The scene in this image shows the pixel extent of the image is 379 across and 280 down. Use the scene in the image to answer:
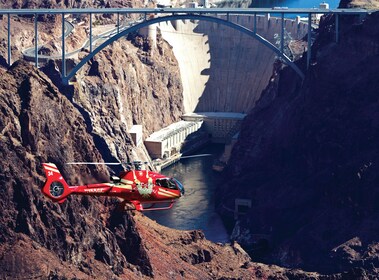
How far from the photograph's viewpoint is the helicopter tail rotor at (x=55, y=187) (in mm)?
116500

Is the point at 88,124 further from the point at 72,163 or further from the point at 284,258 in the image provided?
the point at 72,163

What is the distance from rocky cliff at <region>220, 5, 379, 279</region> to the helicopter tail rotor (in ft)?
121

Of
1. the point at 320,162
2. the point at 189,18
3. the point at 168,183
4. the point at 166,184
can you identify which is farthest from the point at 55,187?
the point at 189,18

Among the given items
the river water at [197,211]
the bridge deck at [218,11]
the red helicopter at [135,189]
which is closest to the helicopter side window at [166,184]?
the red helicopter at [135,189]

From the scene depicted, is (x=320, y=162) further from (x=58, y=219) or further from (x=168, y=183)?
(x=168, y=183)

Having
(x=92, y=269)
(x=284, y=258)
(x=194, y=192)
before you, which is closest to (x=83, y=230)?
(x=92, y=269)

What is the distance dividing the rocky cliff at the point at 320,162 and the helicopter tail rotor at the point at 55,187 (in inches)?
1454

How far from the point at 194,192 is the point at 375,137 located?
2248 cm

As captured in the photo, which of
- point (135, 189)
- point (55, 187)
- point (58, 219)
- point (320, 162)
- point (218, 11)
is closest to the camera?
point (135, 189)

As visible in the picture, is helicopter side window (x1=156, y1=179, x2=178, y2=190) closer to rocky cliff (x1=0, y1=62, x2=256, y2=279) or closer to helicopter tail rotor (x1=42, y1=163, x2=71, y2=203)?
helicopter tail rotor (x1=42, y1=163, x2=71, y2=203)

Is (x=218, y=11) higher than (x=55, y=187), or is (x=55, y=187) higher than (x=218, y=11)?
(x=55, y=187)

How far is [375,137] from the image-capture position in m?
169

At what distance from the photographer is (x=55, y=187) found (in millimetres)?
117125

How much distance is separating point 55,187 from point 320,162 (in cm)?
5738
